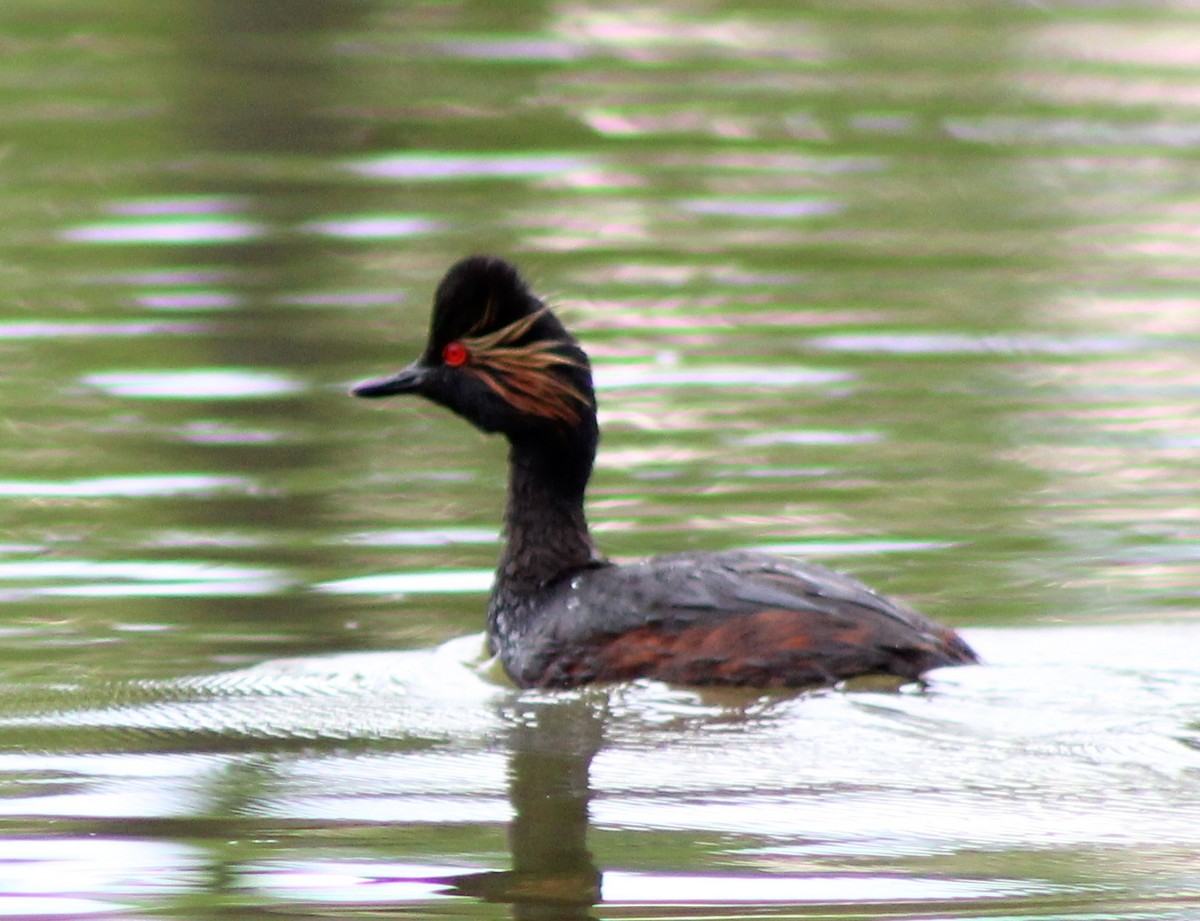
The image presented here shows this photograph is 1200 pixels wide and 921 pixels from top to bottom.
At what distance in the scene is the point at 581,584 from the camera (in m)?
8.71

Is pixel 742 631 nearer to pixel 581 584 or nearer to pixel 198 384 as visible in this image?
pixel 581 584

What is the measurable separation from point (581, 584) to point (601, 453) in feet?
7.68

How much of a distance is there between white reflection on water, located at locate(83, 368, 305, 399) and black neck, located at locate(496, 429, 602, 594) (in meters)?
3.13

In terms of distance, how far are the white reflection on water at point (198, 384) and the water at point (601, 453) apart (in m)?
0.03

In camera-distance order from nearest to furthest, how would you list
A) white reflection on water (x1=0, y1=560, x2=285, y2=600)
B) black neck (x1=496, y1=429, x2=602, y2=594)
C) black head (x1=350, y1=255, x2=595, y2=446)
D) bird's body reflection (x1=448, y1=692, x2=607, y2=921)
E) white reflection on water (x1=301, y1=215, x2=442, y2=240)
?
bird's body reflection (x1=448, y1=692, x2=607, y2=921), black head (x1=350, y1=255, x2=595, y2=446), black neck (x1=496, y1=429, x2=602, y2=594), white reflection on water (x1=0, y1=560, x2=285, y2=600), white reflection on water (x1=301, y1=215, x2=442, y2=240)

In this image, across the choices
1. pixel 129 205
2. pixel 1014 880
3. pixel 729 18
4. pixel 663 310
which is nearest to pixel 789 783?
pixel 1014 880

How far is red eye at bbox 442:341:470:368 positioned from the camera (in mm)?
8922

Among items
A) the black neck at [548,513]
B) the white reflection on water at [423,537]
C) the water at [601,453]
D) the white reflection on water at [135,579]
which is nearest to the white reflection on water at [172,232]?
the water at [601,453]

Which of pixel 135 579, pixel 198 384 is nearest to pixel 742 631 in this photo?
pixel 135 579

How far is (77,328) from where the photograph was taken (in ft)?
42.0

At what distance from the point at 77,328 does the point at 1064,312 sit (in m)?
5.06

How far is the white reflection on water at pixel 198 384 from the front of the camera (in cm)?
1189

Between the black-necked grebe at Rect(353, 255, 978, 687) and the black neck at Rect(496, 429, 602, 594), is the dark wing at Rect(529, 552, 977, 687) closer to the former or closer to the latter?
the black-necked grebe at Rect(353, 255, 978, 687)

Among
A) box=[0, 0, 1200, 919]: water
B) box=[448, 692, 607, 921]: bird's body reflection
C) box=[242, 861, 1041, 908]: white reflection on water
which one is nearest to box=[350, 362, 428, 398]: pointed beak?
box=[0, 0, 1200, 919]: water
